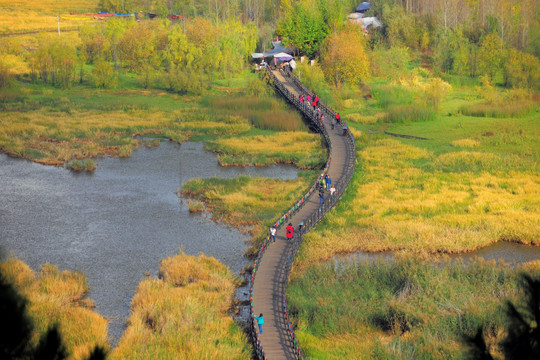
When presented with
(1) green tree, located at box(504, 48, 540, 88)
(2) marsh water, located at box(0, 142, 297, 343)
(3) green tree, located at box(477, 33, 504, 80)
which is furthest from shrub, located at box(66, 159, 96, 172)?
(3) green tree, located at box(477, 33, 504, 80)

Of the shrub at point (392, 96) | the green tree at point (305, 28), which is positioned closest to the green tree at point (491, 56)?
the shrub at point (392, 96)

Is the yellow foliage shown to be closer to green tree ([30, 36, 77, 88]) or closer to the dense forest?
the dense forest

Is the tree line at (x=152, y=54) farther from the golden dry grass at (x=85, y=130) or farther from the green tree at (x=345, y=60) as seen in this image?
the green tree at (x=345, y=60)

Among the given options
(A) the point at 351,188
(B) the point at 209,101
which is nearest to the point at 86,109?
(B) the point at 209,101

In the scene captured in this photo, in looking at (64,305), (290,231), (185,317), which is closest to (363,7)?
(290,231)

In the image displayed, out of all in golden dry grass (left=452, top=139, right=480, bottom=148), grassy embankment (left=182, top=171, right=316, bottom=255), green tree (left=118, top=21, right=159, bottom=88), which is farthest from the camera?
green tree (left=118, top=21, right=159, bottom=88)
